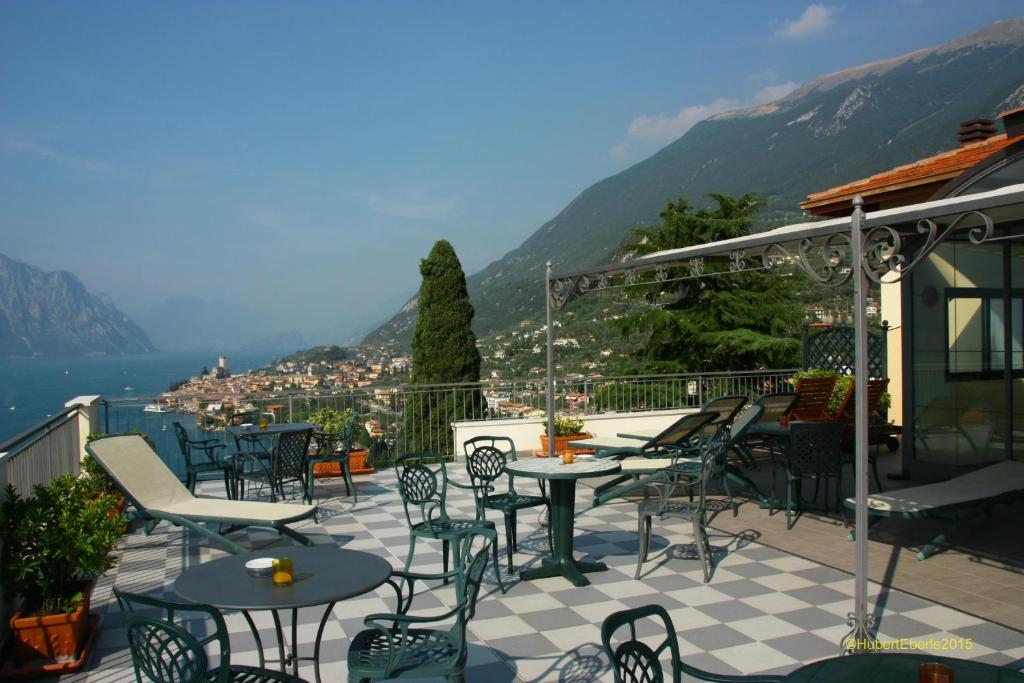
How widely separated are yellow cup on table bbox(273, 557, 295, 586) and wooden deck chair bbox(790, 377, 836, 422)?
7321mm

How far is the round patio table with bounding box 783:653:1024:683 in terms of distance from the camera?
219cm

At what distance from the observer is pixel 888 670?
227 centimetres

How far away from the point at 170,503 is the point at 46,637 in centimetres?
201

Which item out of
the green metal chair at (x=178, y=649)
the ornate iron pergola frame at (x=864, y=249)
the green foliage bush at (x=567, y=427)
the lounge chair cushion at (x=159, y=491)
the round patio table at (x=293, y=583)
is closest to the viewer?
the green metal chair at (x=178, y=649)

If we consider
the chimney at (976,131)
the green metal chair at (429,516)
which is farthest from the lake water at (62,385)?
the chimney at (976,131)

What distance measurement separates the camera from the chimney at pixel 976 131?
12.7 meters

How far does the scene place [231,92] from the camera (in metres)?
30.3

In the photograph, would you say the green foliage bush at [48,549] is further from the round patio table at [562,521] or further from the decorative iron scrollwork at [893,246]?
the decorative iron scrollwork at [893,246]

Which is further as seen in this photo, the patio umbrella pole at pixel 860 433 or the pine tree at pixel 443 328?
the pine tree at pixel 443 328

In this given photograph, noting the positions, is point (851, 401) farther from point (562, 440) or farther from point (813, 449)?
point (562, 440)

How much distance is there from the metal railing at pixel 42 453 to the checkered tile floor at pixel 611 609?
0.85 m

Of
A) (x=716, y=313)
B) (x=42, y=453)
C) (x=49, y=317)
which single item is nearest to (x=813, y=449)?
(x=42, y=453)

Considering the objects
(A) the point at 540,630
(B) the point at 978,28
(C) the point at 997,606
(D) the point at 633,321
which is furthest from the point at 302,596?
(B) the point at 978,28

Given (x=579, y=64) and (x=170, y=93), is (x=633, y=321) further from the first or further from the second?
(x=170, y=93)
